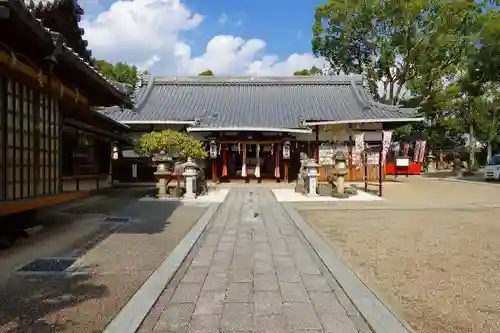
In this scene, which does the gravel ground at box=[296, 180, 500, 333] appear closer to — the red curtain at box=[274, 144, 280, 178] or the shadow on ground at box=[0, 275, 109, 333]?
the shadow on ground at box=[0, 275, 109, 333]

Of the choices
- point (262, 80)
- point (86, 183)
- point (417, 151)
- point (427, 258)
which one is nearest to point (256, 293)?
point (427, 258)

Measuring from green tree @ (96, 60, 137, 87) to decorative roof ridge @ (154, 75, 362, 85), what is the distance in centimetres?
1312

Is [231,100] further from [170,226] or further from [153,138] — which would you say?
[170,226]

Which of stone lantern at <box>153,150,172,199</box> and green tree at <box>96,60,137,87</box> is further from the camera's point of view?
green tree at <box>96,60,137,87</box>

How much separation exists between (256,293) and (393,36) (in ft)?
105

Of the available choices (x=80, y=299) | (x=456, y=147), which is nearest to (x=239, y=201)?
(x=80, y=299)

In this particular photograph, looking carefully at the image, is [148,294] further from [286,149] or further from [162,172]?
[286,149]

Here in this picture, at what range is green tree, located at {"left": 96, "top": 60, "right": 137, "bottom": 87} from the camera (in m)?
42.0

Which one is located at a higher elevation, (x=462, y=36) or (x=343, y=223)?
(x=462, y=36)

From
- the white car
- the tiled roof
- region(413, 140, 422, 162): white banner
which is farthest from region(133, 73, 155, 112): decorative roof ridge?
the white car

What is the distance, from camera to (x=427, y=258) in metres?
6.38

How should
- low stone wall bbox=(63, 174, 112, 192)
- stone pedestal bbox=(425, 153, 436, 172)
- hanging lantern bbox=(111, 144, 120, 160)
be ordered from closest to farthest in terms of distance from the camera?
low stone wall bbox=(63, 174, 112, 192) < hanging lantern bbox=(111, 144, 120, 160) < stone pedestal bbox=(425, 153, 436, 172)

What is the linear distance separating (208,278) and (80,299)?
1455mm

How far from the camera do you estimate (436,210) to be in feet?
40.2
